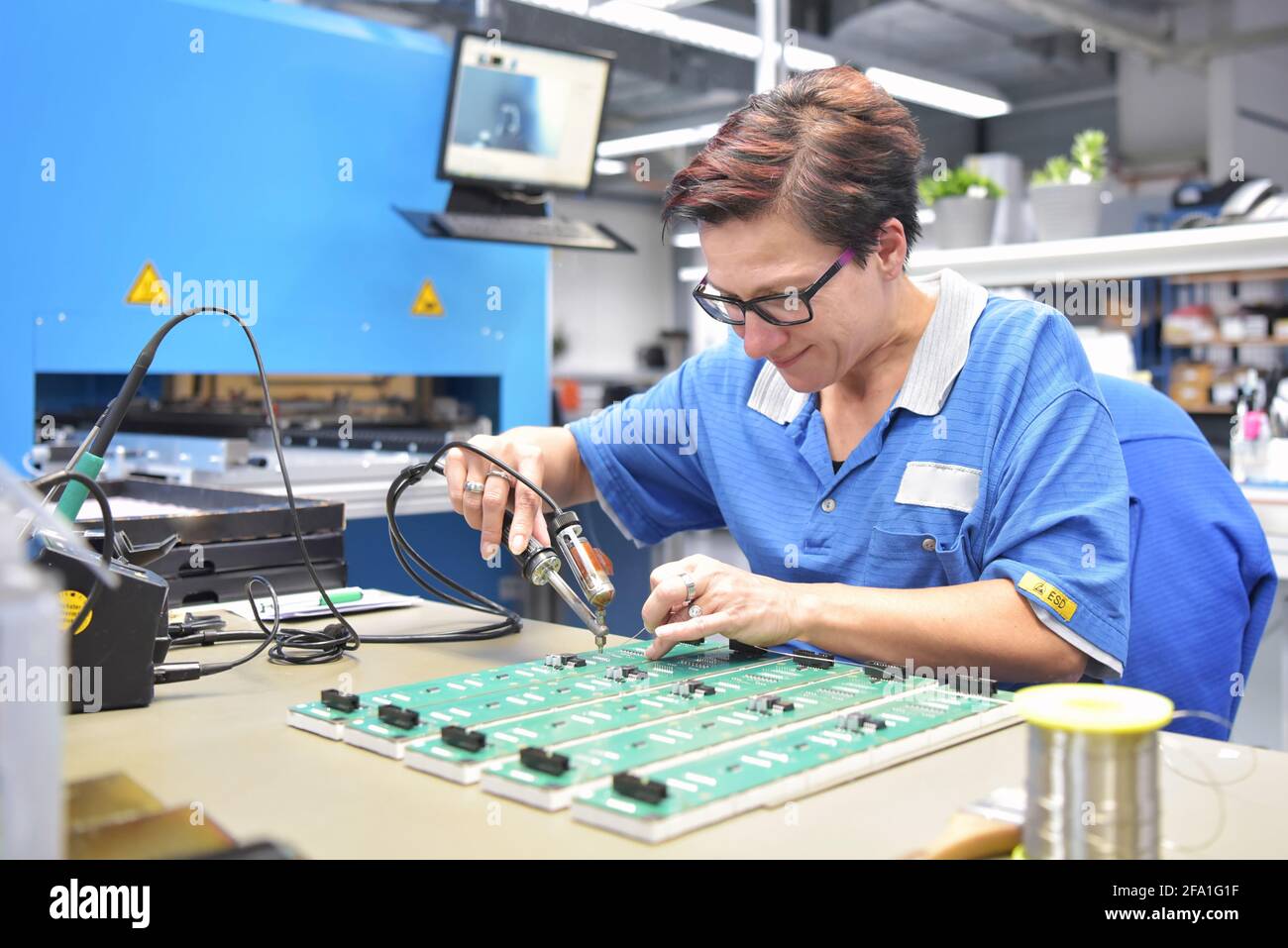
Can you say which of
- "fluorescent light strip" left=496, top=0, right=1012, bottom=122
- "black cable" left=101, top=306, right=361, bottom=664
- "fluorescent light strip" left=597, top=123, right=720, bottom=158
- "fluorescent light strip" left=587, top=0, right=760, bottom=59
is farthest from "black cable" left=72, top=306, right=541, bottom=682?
"fluorescent light strip" left=597, top=123, right=720, bottom=158

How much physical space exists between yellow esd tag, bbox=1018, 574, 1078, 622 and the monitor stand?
6.96 feet

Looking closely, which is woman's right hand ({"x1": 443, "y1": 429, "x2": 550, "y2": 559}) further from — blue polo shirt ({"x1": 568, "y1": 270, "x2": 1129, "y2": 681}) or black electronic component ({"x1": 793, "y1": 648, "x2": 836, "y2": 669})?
black electronic component ({"x1": 793, "y1": 648, "x2": 836, "y2": 669})

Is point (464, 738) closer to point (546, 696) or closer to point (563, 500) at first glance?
point (546, 696)

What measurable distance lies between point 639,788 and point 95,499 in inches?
21.5

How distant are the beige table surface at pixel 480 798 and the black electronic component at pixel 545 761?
3 cm

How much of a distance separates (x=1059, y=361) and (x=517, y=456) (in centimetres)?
67

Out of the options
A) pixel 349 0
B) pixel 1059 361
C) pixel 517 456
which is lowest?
pixel 517 456

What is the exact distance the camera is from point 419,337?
294 centimetres

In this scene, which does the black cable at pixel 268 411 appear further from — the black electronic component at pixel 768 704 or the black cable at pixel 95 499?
the black electronic component at pixel 768 704

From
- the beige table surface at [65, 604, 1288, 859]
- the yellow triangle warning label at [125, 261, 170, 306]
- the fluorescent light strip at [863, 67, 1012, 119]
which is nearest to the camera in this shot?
the beige table surface at [65, 604, 1288, 859]

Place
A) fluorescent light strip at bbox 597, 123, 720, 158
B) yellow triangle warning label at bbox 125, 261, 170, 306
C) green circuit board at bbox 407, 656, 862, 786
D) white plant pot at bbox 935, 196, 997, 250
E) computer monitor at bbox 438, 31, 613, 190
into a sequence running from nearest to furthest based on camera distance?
1. green circuit board at bbox 407, 656, 862, 786
2. yellow triangle warning label at bbox 125, 261, 170, 306
3. computer monitor at bbox 438, 31, 613, 190
4. white plant pot at bbox 935, 196, 997, 250
5. fluorescent light strip at bbox 597, 123, 720, 158

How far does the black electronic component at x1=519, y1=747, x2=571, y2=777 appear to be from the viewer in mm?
747

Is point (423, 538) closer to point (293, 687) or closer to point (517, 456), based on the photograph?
point (517, 456)
